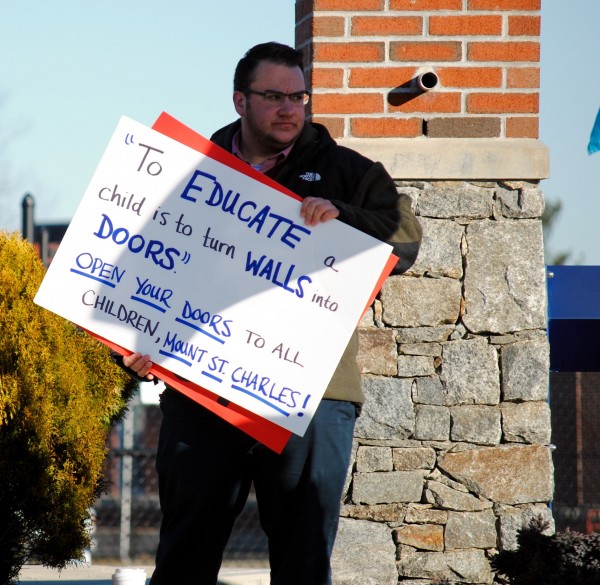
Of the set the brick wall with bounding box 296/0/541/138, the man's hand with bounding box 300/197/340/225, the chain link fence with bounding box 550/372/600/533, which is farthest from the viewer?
the chain link fence with bounding box 550/372/600/533

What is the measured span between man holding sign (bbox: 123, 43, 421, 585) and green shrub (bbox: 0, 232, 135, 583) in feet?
5.31

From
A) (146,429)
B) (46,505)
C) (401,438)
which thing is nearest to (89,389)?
(46,505)

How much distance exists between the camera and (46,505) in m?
4.75

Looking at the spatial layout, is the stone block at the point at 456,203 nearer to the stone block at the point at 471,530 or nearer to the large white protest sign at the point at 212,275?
the stone block at the point at 471,530

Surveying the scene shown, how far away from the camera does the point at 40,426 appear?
4.69m

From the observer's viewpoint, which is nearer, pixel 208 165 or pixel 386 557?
pixel 208 165

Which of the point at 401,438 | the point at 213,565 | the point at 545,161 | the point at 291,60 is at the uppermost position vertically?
the point at 545,161

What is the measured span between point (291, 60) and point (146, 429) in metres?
8.08

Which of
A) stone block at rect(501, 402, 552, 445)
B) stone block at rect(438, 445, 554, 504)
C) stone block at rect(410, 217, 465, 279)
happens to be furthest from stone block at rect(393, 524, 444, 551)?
stone block at rect(410, 217, 465, 279)

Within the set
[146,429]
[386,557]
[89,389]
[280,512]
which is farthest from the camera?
[146,429]

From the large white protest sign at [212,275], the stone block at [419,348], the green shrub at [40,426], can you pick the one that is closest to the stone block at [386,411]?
the stone block at [419,348]

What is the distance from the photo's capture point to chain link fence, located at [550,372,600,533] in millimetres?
9125

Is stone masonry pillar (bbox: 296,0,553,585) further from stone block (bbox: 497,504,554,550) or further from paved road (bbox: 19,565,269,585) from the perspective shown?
paved road (bbox: 19,565,269,585)

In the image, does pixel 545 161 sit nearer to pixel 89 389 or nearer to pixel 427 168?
pixel 427 168
